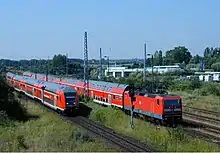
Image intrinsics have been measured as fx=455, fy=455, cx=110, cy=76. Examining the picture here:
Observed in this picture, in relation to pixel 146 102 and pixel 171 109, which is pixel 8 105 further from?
pixel 171 109

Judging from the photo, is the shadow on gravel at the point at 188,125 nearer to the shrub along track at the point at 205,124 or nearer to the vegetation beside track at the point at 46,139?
the shrub along track at the point at 205,124

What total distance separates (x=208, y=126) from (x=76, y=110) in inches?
624

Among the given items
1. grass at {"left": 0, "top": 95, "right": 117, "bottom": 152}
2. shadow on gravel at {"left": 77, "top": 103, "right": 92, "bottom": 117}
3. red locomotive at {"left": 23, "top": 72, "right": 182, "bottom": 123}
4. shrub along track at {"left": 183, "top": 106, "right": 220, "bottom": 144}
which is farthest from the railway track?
shadow on gravel at {"left": 77, "top": 103, "right": 92, "bottom": 117}

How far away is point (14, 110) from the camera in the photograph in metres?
44.0

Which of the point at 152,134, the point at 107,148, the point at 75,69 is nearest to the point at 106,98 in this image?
the point at 152,134

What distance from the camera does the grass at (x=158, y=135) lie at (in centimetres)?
2436

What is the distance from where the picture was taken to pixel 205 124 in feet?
121

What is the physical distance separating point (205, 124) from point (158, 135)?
10.5 m

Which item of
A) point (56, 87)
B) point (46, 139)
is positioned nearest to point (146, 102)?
point (56, 87)

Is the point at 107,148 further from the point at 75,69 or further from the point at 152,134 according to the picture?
the point at 75,69

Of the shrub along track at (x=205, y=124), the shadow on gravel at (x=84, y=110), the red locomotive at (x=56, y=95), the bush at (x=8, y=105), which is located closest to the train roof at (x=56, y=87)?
the red locomotive at (x=56, y=95)

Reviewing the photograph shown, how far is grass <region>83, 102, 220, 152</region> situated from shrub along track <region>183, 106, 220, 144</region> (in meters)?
1.71

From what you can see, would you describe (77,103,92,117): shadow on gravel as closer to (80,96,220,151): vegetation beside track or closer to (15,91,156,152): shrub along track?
(80,96,220,151): vegetation beside track

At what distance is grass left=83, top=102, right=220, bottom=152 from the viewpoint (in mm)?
24358
